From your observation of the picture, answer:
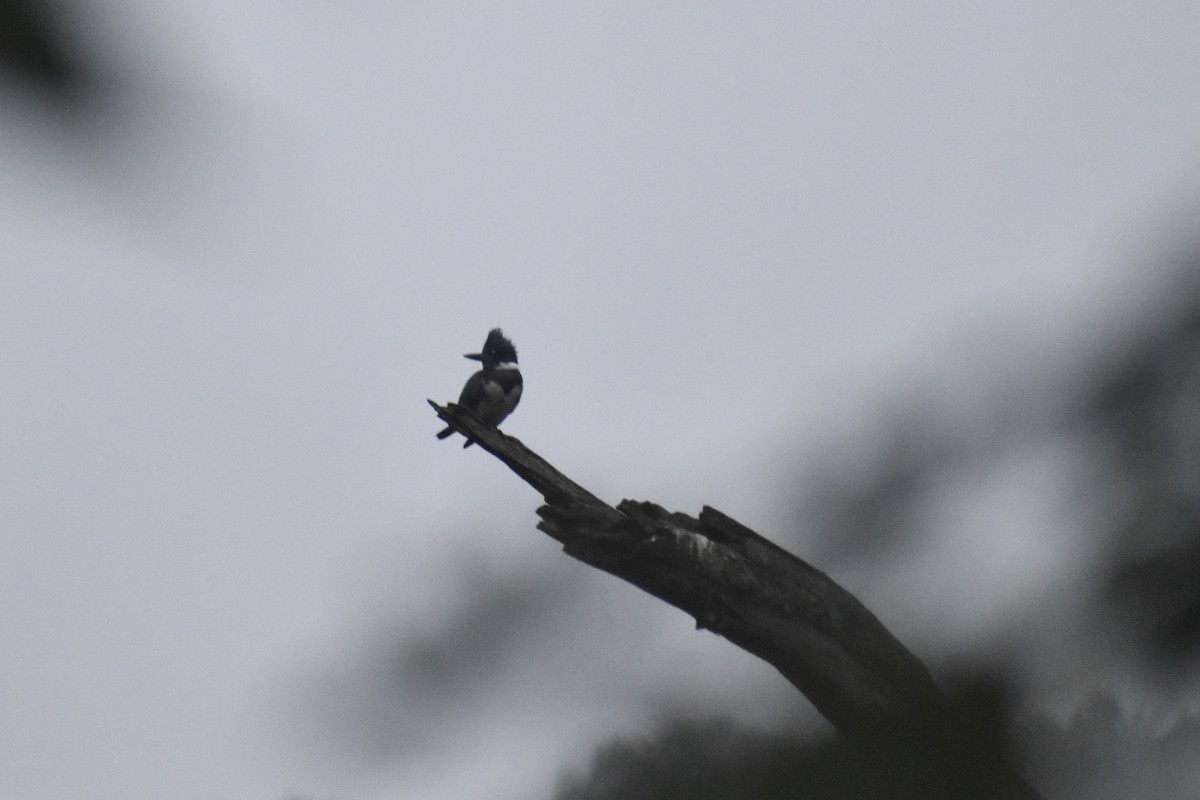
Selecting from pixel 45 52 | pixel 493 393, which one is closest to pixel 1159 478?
pixel 45 52

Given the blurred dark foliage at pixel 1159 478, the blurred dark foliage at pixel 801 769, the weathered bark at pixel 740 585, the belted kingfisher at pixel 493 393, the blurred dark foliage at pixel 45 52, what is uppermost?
the belted kingfisher at pixel 493 393

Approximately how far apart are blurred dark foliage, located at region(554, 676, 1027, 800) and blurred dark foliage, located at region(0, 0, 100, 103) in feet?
1.70

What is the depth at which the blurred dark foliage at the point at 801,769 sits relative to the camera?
637 mm

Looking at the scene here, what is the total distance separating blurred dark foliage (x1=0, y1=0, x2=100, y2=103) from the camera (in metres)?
0.57

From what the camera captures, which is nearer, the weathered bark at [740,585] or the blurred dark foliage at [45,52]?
the blurred dark foliage at [45,52]

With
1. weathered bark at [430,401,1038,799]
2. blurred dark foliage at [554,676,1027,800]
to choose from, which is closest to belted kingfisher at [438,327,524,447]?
weathered bark at [430,401,1038,799]

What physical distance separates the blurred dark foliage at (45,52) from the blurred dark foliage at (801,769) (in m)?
0.52

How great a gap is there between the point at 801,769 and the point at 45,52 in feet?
1.84

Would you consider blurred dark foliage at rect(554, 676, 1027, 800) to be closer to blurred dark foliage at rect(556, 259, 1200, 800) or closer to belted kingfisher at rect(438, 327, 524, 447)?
blurred dark foliage at rect(556, 259, 1200, 800)

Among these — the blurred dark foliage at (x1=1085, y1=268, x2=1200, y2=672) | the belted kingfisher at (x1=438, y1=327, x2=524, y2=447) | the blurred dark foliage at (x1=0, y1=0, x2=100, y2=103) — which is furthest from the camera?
the belted kingfisher at (x1=438, y1=327, x2=524, y2=447)

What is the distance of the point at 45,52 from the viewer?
581mm

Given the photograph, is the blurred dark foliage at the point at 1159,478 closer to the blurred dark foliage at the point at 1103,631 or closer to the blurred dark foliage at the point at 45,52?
the blurred dark foliage at the point at 1103,631

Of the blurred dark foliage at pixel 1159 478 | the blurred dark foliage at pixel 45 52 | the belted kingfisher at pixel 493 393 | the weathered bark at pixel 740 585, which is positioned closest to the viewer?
the blurred dark foliage at pixel 45 52

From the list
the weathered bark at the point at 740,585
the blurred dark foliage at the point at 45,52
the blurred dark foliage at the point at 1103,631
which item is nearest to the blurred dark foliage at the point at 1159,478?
the blurred dark foliage at the point at 1103,631
